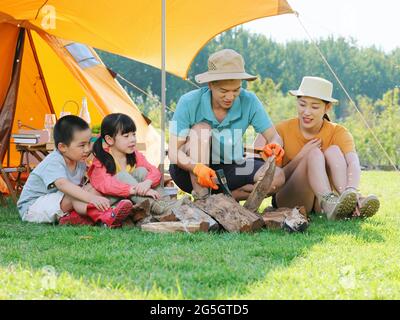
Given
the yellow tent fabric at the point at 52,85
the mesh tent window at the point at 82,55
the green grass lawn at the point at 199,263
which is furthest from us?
the mesh tent window at the point at 82,55

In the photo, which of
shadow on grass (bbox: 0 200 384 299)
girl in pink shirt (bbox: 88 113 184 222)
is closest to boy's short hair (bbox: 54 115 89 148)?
girl in pink shirt (bbox: 88 113 184 222)

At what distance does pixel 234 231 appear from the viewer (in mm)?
3691

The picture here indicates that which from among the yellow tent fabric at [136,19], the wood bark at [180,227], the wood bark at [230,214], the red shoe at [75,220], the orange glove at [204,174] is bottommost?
the red shoe at [75,220]

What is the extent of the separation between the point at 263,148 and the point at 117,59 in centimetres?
2129

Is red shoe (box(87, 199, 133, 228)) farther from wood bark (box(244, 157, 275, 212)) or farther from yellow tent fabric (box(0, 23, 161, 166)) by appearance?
yellow tent fabric (box(0, 23, 161, 166))

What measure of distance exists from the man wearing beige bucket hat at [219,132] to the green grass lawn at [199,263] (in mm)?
482

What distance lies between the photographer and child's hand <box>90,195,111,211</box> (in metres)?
3.91

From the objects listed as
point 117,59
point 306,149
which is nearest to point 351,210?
point 306,149

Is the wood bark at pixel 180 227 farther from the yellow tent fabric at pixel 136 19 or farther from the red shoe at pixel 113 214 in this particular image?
the yellow tent fabric at pixel 136 19

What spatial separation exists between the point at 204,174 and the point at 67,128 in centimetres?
81

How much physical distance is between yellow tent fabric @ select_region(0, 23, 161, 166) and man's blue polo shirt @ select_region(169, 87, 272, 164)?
187 centimetres

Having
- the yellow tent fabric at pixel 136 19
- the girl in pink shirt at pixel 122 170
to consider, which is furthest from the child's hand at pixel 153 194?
the yellow tent fabric at pixel 136 19

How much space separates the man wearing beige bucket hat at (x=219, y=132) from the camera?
159 inches

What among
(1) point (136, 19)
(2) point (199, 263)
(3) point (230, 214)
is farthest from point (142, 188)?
(1) point (136, 19)
